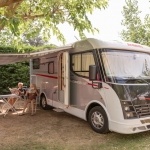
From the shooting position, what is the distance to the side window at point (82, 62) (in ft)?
21.9

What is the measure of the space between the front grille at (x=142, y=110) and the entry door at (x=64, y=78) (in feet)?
7.46

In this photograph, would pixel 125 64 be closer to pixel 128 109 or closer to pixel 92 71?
pixel 92 71

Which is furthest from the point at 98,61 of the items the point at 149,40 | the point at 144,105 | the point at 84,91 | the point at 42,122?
the point at 149,40

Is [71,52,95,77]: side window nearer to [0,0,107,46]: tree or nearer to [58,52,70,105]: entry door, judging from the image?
[58,52,70,105]: entry door

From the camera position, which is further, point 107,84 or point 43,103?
point 43,103

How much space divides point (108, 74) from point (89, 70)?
21.0 inches

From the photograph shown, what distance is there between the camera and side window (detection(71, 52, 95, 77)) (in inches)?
263

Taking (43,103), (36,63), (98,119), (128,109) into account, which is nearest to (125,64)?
(128,109)

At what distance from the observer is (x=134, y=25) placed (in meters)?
16.0

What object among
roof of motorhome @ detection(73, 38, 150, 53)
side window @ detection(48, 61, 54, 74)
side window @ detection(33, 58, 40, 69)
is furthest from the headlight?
side window @ detection(33, 58, 40, 69)

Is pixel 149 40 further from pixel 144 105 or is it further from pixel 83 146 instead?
pixel 83 146

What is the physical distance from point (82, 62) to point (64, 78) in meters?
0.90

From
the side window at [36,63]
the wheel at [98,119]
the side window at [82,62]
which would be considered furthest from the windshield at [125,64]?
the side window at [36,63]

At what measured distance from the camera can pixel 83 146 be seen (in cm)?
550
